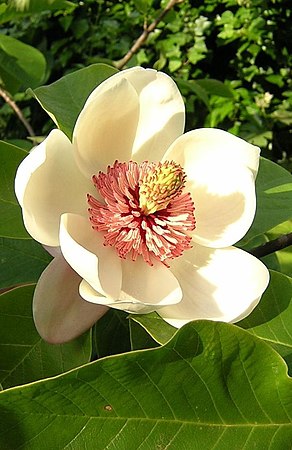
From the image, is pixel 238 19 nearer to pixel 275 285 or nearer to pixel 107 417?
pixel 275 285

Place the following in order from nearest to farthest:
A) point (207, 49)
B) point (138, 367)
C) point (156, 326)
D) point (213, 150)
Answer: point (138, 367) → point (156, 326) → point (213, 150) → point (207, 49)

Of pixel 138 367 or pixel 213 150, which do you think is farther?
pixel 213 150

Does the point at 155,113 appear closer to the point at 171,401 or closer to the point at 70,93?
the point at 70,93

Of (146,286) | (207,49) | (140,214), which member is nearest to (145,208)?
(140,214)

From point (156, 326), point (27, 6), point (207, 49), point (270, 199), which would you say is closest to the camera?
point (156, 326)

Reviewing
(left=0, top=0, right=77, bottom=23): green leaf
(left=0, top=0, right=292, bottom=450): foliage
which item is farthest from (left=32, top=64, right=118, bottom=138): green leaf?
(left=0, top=0, right=77, bottom=23): green leaf

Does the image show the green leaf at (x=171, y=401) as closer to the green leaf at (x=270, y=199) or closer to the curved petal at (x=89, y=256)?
the curved petal at (x=89, y=256)

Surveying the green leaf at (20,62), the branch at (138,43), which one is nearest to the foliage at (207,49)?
the branch at (138,43)

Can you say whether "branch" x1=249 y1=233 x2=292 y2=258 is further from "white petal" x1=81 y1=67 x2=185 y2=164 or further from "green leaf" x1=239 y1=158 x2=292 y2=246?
"white petal" x1=81 y1=67 x2=185 y2=164
